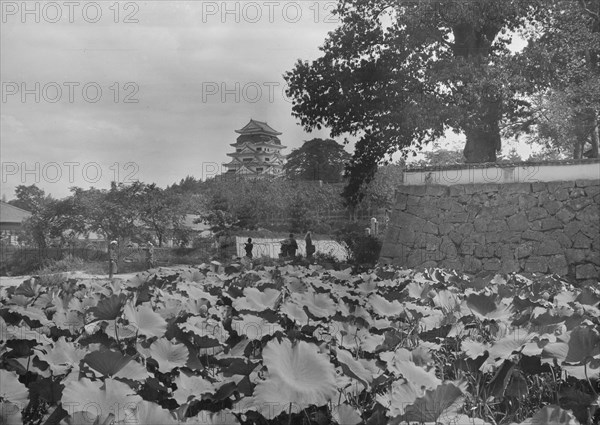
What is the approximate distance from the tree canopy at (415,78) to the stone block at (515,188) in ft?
4.40

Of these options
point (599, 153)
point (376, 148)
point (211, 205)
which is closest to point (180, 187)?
point (211, 205)

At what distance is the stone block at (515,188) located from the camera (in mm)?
7922

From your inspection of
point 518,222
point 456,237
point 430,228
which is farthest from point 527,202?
point 430,228

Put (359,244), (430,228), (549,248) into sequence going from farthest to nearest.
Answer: (359,244) < (430,228) < (549,248)

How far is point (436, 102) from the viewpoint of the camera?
8.91 metres

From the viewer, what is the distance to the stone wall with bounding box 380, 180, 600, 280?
7.66 m

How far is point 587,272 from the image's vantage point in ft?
24.9

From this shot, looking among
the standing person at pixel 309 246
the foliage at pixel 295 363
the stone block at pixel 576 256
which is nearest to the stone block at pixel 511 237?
the stone block at pixel 576 256

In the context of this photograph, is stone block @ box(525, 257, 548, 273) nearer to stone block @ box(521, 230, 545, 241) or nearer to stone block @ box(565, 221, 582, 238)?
stone block @ box(521, 230, 545, 241)

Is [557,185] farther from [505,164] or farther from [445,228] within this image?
[445,228]

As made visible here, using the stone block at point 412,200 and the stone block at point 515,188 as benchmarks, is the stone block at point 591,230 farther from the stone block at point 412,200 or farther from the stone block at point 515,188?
the stone block at point 412,200

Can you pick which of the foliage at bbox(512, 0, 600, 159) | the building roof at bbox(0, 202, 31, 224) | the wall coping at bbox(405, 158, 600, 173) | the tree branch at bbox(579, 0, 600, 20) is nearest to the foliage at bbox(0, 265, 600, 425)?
the wall coping at bbox(405, 158, 600, 173)

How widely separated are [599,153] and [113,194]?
11.4 metres

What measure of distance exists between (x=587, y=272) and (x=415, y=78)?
3662 millimetres
